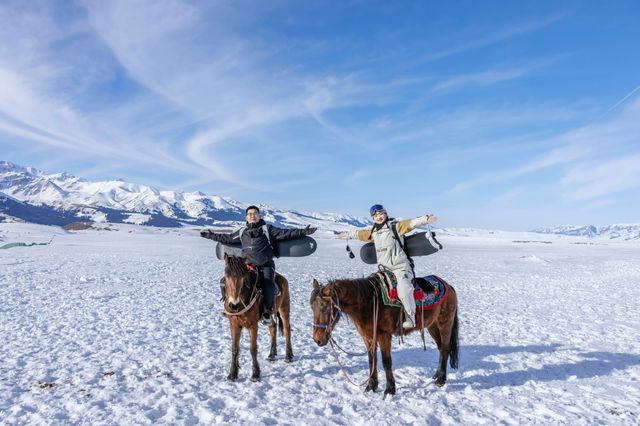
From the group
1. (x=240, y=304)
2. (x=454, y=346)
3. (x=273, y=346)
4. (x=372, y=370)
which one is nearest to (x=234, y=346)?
(x=240, y=304)

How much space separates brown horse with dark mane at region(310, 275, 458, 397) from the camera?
6.21 metres

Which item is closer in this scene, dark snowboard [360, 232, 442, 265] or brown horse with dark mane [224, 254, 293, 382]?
brown horse with dark mane [224, 254, 293, 382]

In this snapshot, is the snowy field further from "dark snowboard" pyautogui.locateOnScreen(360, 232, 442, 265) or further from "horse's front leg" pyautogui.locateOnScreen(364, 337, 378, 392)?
"dark snowboard" pyautogui.locateOnScreen(360, 232, 442, 265)

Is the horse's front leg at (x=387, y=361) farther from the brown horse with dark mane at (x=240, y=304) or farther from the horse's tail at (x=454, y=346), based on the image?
the brown horse with dark mane at (x=240, y=304)

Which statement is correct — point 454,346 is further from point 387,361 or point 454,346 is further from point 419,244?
point 419,244

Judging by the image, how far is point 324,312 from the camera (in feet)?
20.3

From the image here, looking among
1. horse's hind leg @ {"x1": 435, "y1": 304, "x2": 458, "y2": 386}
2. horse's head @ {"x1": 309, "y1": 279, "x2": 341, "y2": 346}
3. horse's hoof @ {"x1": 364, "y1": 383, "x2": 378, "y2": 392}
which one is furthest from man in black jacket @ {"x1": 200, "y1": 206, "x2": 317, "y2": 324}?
horse's hind leg @ {"x1": 435, "y1": 304, "x2": 458, "y2": 386}

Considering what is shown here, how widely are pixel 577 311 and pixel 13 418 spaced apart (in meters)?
18.3

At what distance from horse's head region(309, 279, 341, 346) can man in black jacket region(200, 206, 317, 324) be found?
1937mm

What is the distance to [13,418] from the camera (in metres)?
5.73

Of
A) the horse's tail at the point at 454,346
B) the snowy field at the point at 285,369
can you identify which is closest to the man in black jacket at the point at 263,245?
the snowy field at the point at 285,369

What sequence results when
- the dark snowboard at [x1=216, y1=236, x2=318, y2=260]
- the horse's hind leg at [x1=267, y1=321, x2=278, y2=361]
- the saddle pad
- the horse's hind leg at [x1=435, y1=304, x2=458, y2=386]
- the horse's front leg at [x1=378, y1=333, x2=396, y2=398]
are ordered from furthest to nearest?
the horse's hind leg at [x1=267, y1=321, x2=278, y2=361], the dark snowboard at [x1=216, y1=236, x2=318, y2=260], the horse's hind leg at [x1=435, y1=304, x2=458, y2=386], the saddle pad, the horse's front leg at [x1=378, y1=333, x2=396, y2=398]

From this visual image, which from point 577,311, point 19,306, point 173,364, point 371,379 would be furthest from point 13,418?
point 577,311

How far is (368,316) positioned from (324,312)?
3.19 feet
